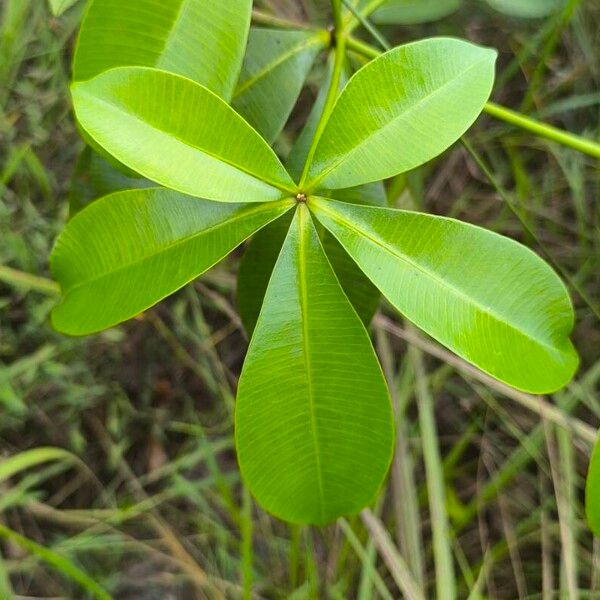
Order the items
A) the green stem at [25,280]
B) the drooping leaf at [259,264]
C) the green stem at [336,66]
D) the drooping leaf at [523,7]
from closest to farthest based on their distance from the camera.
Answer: the green stem at [336,66], the drooping leaf at [259,264], the drooping leaf at [523,7], the green stem at [25,280]

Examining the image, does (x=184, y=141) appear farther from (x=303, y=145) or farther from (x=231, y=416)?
(x=231, y=416)

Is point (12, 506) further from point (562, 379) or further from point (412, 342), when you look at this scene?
point (562, 379)

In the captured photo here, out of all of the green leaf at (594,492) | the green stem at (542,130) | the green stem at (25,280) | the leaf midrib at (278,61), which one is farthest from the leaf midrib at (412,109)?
the green stem at (25,280)

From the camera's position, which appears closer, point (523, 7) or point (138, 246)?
point (138, 246)

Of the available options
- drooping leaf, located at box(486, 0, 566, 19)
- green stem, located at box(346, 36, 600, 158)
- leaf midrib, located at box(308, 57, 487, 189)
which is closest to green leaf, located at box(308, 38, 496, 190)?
leaf midrib, located at box(308, 57, 487, 189)

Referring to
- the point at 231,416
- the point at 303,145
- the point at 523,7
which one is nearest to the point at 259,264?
the point at 303,145

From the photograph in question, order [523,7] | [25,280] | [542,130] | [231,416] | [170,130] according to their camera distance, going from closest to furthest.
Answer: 1. [170,130]
2. [542,130]
3. [523,7]
4. [25,280]
5. [231,416]

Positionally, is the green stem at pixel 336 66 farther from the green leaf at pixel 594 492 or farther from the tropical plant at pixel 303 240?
the green leaf at pixel 594 492

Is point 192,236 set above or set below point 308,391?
above
